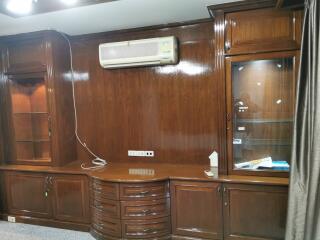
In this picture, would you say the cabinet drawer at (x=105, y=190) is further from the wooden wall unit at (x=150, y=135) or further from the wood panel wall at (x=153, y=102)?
the wood panel wall at (x=153, y=102)

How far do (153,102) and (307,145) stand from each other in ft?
5.99

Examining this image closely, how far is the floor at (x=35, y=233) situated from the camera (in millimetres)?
2971

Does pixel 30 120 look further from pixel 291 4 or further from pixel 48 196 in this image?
pixel 291 4

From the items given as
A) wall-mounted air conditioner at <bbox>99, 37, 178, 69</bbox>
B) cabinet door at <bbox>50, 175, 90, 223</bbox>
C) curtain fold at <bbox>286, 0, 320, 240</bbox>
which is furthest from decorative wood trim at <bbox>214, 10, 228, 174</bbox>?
cabinet door at <bbox>50, 175, 90, 223</bbox>

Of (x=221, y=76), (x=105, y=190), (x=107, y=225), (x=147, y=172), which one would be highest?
(x=221, y=76)

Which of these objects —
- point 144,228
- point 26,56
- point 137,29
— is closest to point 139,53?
point 137,29

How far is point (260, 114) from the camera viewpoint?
2.60 m

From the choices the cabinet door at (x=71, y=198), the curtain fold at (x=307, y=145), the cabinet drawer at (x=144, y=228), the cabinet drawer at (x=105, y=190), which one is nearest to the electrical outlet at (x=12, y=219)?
the cabinet door at (x=71, y=198)

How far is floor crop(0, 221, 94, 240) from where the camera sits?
9.75 feet

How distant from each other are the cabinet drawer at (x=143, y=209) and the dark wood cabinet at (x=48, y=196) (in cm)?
60

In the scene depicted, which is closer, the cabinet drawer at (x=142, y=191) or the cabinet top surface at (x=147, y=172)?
the cabinet top surface at (x=147, y=172)

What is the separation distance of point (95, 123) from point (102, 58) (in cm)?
88

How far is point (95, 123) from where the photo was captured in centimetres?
A: 345

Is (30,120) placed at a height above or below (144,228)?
above
